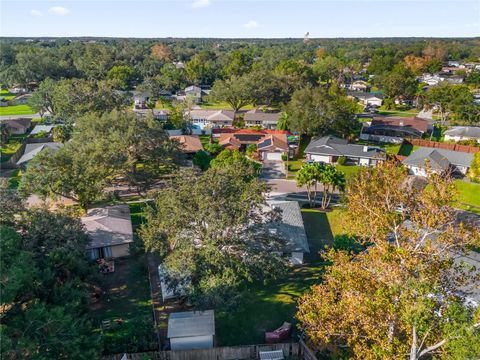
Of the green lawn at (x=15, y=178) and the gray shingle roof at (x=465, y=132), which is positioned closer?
the green lawn at (x=15, y=178)

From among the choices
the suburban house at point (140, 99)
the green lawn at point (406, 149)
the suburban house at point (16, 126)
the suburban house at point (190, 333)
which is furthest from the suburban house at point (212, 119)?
the suburban house at point (190, 333)

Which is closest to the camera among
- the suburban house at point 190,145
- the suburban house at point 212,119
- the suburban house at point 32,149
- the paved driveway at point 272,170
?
the suburban house at point 32,149

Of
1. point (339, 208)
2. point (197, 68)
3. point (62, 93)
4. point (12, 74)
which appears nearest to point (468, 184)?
point (339, 208)

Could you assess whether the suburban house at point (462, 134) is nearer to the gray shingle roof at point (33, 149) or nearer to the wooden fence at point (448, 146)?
the wooden fence at point (448, 146)

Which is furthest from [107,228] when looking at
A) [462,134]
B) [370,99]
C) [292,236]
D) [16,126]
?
[370,99]

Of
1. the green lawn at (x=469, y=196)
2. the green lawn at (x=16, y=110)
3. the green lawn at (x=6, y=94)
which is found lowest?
the green lawn at (x=469, y=196)

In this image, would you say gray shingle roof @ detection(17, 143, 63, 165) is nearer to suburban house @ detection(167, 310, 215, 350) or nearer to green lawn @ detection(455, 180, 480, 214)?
suburban house @ detection(167, 310, 215, 350)
